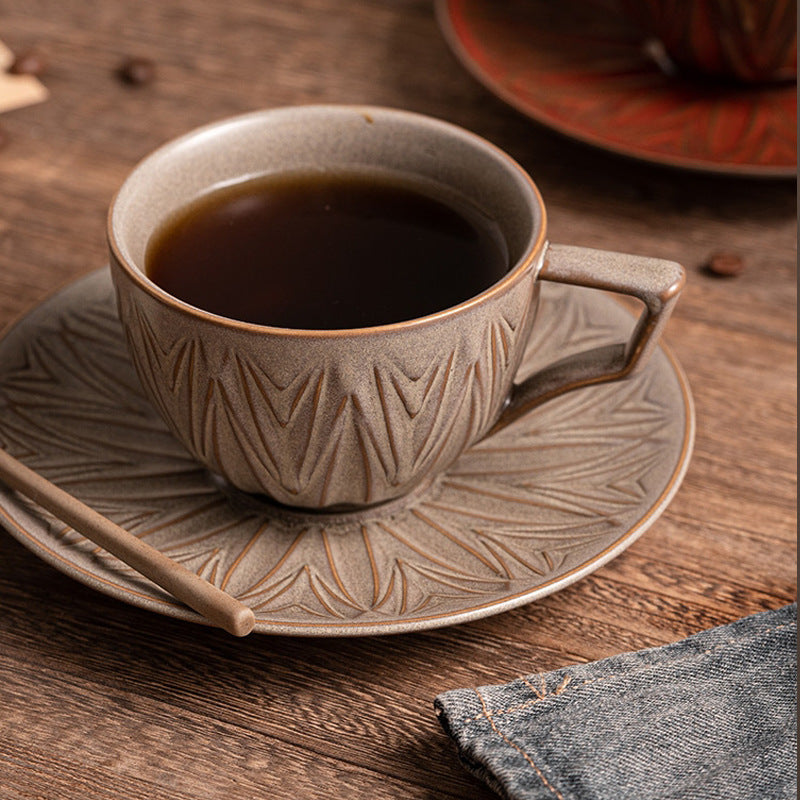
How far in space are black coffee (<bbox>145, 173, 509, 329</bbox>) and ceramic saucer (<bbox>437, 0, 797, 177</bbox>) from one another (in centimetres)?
35

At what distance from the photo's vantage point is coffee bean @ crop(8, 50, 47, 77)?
1.27 meters

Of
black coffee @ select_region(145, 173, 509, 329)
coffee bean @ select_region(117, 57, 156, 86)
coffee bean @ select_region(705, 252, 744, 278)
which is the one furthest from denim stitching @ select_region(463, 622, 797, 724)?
coffee bean @ select_region(117, 57, 156, 86)

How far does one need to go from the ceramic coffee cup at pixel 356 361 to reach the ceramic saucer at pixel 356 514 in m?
0.04

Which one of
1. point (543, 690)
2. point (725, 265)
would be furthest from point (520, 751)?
point (725, 265)

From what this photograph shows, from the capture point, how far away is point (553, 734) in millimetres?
601

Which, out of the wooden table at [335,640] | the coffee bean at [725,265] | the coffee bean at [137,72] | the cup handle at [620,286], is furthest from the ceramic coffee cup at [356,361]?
the coffee bean at [137,72]

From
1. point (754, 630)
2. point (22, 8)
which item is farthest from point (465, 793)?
point (22, 8)

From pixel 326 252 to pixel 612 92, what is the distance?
0.54 metres

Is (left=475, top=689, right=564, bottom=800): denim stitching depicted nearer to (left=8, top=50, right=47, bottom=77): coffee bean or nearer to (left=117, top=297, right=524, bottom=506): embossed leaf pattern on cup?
(left=117, top=297, right=524, bottom=506): embossed leaf pattern on cup

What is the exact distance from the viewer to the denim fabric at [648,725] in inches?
22.8

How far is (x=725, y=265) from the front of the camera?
1.05 metres

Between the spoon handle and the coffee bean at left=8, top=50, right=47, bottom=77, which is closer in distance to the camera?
the spoon handle

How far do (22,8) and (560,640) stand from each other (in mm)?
1164

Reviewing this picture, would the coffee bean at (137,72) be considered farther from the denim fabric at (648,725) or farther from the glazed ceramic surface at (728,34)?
the denim fabric at (648,725)
